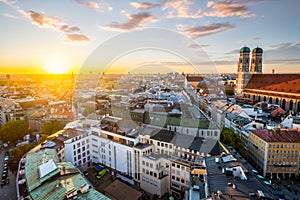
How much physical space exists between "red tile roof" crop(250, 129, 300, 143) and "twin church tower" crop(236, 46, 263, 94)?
109ft

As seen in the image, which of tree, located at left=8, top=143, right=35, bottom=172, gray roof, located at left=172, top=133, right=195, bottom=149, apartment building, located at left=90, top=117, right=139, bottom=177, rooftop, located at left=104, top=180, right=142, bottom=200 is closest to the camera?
rooftop, located at left=104, top=180, right=142, bottom=200

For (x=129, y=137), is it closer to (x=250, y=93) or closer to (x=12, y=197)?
(x=12, y=197)

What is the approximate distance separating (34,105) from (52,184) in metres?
33.5

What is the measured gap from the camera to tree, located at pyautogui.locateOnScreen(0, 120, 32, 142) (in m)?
27.9

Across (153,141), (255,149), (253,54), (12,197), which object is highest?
(253,54)

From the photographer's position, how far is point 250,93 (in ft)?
160

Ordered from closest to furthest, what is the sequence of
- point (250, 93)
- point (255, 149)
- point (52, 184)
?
point (52, 184)
point (255, 149)
point (250, 93)

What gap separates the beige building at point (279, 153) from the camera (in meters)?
19.2

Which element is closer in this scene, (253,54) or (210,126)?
(210,126)

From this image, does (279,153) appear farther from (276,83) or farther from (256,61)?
(256,61)

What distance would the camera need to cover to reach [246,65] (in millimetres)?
51625

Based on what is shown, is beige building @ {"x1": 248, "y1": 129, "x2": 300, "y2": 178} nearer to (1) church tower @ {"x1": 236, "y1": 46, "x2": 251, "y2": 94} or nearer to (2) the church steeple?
(1) church tower @ {"x1": 236, "y1": 46, "x2": 251, "y2": 94}

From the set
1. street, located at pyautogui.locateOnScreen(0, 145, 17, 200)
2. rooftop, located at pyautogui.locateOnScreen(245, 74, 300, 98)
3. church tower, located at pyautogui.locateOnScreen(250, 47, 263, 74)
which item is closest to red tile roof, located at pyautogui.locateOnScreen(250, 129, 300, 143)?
rooftop, located at pyautogui.locateOnScreen(245, 74, 300, 98)

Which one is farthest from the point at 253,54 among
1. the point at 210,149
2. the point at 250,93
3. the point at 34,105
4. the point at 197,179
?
the point at 34,105
